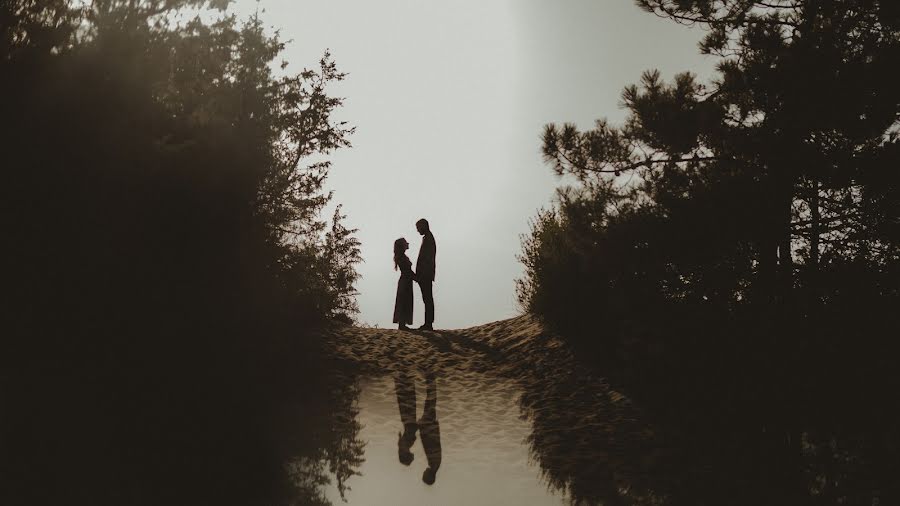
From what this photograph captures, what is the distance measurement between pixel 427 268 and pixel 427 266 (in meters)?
0.05

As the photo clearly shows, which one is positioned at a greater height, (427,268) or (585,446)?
(427,268)

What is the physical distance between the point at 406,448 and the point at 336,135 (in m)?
18.6

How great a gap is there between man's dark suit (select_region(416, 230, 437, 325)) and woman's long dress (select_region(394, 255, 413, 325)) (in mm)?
230

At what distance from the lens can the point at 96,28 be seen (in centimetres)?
841

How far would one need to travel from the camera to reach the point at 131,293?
779 cm

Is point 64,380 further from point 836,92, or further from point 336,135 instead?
point 336,135

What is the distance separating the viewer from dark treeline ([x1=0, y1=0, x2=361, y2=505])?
591 cm

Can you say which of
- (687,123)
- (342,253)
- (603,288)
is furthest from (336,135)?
(687,123)

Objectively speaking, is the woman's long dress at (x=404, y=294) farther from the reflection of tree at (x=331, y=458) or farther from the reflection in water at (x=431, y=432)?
the reflection of tree at (x=331, y=458)

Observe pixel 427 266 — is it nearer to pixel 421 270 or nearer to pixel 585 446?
pixel 421 270

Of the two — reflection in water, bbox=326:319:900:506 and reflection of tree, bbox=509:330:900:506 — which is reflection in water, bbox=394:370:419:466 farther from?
reflection of tree, bbox=509:330:900:506

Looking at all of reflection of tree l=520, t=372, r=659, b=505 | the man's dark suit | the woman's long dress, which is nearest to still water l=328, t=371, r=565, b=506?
reflection of tree l=520, t=372, r=659, b=505

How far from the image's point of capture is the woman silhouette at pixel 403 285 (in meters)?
15.3

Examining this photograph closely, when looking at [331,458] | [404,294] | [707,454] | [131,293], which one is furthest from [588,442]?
[404,294]
